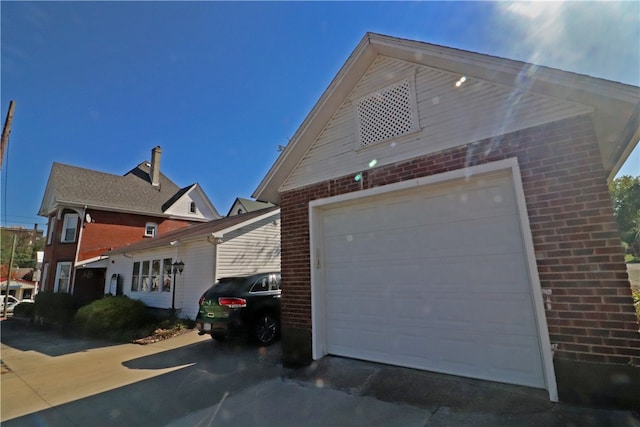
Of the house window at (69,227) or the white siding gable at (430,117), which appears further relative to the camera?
the house window at (69,227)

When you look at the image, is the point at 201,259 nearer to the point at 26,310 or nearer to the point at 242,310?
the point at 242,310

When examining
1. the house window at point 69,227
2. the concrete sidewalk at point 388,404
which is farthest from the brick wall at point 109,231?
the concrete sidewalk at point 388,404

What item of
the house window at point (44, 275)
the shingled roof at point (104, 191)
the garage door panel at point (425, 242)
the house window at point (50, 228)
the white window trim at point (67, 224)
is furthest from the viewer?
the house window at point (50, 228)

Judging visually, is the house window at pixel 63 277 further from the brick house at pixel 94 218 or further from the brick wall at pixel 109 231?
the brick wall at pixel 109 231

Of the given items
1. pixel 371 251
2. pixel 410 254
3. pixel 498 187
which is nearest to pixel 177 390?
pixel 371 251

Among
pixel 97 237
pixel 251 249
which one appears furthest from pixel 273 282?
pixel 97 237

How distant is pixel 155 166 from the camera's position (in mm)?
23562

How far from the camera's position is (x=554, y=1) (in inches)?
191

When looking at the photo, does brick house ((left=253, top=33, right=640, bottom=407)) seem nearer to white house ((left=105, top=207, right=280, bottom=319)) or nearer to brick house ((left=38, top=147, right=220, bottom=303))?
white house ((left=105, top=207, right=280, bottom=319))

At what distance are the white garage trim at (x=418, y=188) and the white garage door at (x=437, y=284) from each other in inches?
2.8

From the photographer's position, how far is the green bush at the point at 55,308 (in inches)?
573

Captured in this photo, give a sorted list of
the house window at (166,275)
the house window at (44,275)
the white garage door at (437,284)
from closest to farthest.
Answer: the white garage door at (437,284) → the house window at (166,275) → the house window at (44,275)

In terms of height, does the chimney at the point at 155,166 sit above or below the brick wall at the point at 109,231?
Answer: above

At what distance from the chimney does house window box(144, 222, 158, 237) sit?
3667mm
